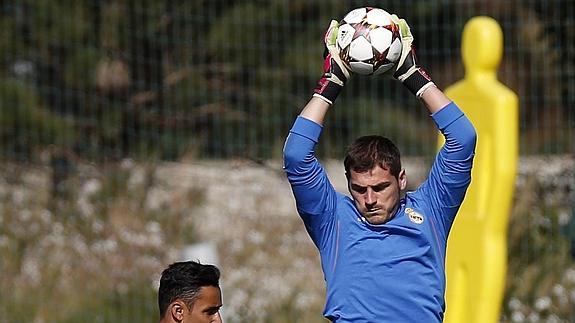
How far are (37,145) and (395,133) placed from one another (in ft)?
9.73

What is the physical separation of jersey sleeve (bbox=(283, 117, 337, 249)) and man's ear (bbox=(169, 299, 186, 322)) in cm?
54

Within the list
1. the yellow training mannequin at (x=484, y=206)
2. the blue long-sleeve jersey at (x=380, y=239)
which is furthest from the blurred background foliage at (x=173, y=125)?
the blue long-sleeve jersey at (x=380, y=239)

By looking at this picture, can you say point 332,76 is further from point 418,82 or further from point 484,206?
point 484,206

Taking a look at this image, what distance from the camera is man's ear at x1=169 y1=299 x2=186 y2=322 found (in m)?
4.44

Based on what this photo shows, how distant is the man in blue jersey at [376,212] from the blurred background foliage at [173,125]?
5.02 metres

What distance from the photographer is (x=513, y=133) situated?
736 cm

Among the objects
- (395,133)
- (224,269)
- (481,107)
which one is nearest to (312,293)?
(224,269)

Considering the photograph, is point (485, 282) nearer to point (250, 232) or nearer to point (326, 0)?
point (250, 232)

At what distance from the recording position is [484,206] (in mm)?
7398

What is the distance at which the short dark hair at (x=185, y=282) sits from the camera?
4.46 metres

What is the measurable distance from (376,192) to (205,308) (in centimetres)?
70

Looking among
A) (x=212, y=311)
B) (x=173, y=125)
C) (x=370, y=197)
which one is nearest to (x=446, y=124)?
(x=370, y=197)

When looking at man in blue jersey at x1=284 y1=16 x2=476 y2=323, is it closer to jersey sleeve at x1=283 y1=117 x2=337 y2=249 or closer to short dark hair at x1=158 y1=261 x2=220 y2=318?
jersey sleeve at x1=283 y1=117 x2=337 y2=249

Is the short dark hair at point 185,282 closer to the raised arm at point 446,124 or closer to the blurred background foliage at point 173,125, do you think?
the raised arm at point 446,124
